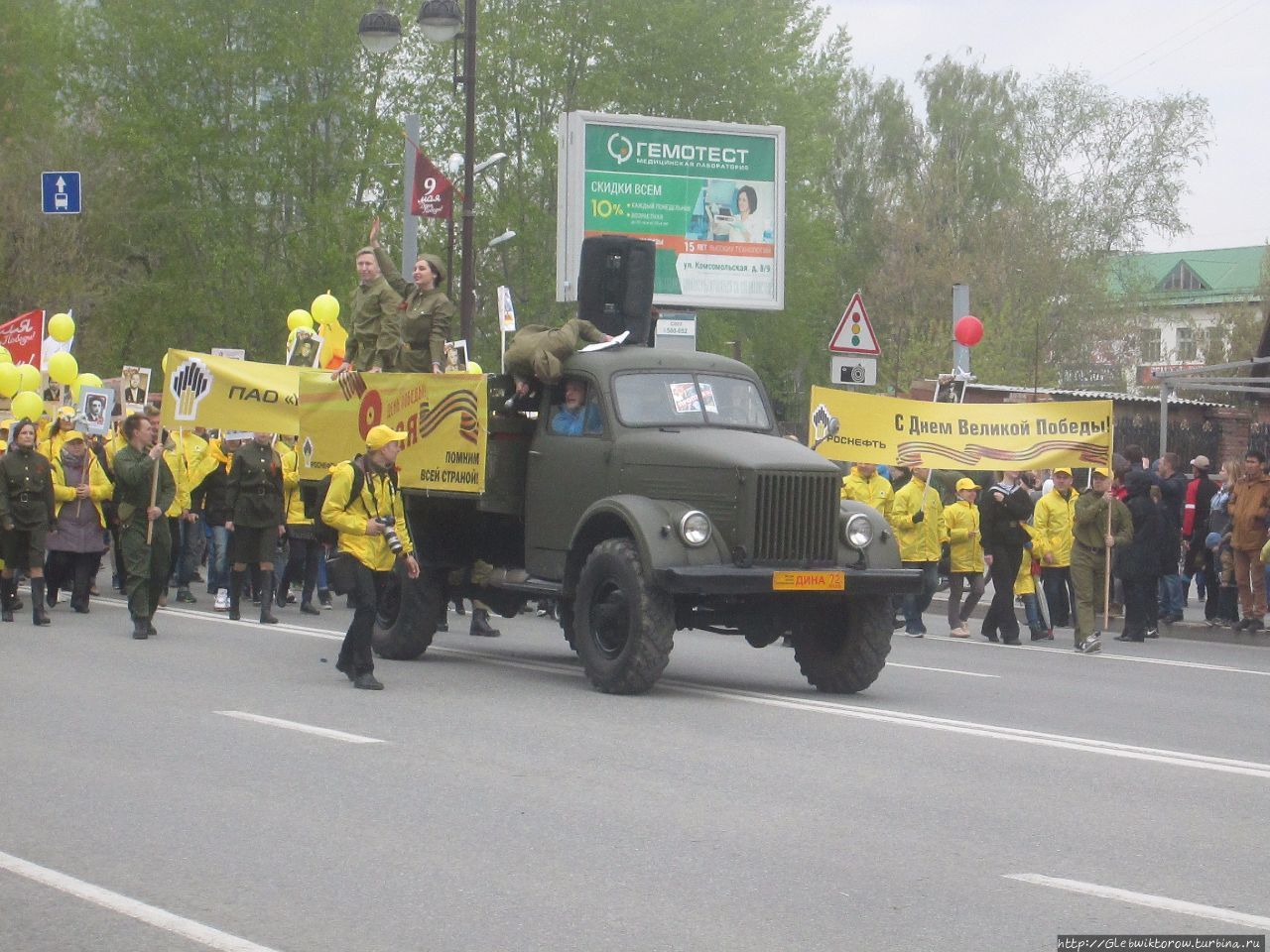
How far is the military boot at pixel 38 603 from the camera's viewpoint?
708 inches

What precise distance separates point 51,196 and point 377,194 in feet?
81.8

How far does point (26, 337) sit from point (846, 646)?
17033 millimetres

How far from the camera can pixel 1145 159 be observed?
6556 cm

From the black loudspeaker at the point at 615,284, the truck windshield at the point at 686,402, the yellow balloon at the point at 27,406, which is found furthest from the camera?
the yellow balloon at the point at 27,406

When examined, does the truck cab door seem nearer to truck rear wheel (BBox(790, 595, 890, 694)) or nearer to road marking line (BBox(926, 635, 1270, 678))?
truck rear wheel (BBox(790, 595, 890, 694))

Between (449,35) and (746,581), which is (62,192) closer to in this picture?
(449,35)

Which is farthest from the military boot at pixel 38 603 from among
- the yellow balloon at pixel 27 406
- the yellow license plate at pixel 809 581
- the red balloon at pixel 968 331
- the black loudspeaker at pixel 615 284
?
the red balloon at pixel 968 331

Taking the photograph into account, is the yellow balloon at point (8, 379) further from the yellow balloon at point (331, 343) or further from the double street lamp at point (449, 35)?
the double street lamp at point (449, 35)

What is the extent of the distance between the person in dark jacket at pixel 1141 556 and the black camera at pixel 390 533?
→ 9.92 meters

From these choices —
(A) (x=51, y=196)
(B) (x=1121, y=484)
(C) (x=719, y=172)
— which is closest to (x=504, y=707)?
(B) (x=1121, y=484)

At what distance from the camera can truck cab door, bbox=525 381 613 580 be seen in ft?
46.8

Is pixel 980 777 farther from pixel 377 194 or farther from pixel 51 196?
pixel 377 194

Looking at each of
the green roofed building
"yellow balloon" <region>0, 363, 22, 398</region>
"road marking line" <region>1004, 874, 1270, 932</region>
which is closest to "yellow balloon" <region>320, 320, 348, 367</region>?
"yellow balloon" <region>0, 363, 22, 398</region>

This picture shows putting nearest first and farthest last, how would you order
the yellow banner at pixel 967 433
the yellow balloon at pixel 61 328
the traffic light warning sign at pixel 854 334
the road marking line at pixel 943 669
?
the road marking line at pixel 943 669
the yellow banner at pixel 967 433
the traffic light warning sign at pixel 854 334
the yellow balloon at pixel 61 328
